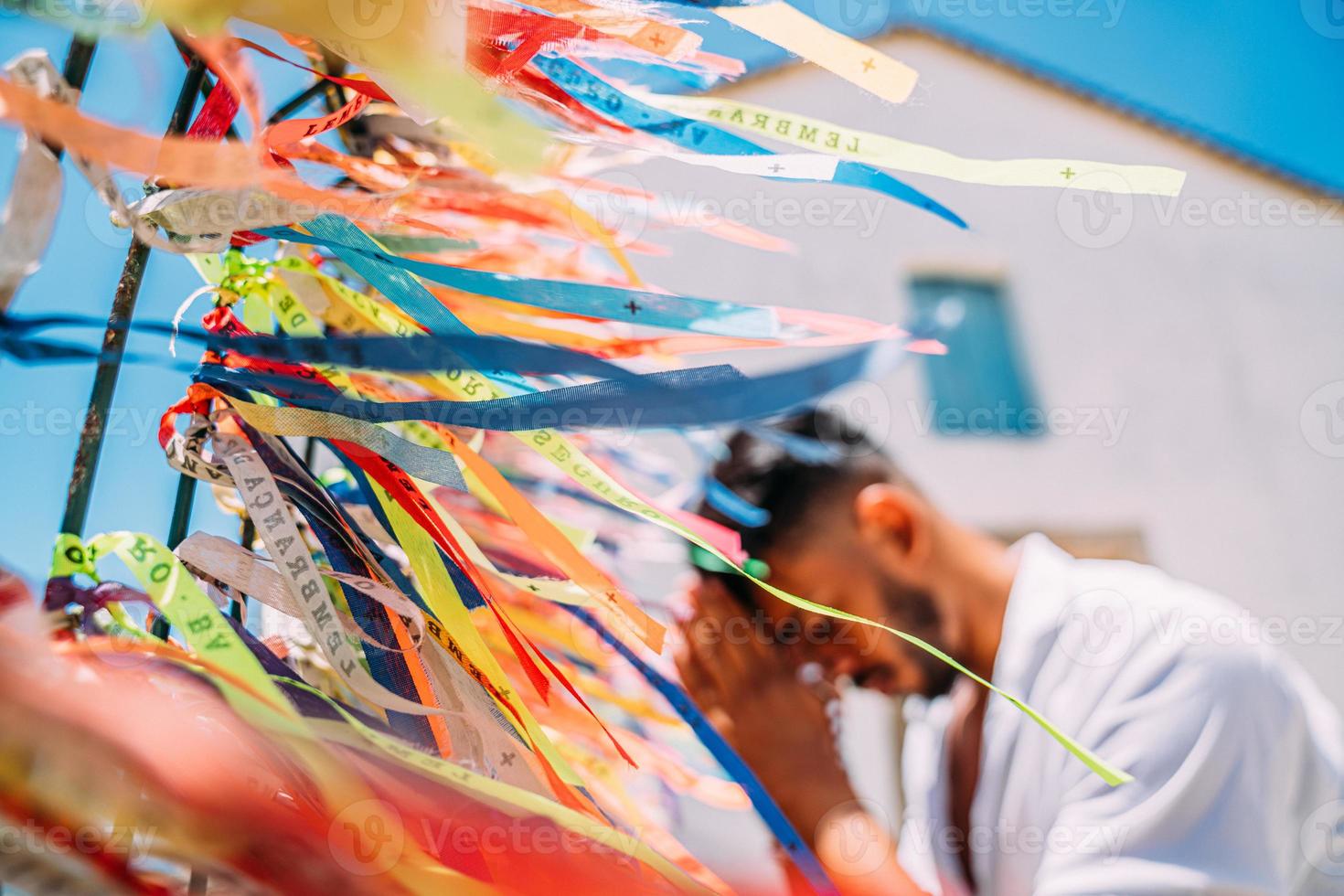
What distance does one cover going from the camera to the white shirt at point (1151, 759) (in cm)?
72

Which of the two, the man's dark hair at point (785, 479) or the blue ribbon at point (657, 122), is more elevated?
the blue ribbon at point (657, 122)

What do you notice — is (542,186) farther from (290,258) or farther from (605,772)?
(605,772)

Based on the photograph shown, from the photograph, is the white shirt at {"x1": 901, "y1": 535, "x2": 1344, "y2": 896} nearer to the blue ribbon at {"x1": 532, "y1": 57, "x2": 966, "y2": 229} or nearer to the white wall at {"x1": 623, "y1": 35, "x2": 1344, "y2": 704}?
the blue ribbon at {"x1": 532, "y1": 57, "x2": 966, "y2": 229}

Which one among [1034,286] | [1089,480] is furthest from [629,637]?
[1034,286]

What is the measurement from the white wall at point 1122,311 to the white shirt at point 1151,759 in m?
1.95

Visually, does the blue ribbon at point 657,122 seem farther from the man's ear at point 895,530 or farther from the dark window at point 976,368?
the dark window at point 976,368

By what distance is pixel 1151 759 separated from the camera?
2.51ft

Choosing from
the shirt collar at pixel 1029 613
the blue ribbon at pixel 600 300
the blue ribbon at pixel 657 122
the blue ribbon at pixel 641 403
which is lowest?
the shirt collar at pixel 1029 613

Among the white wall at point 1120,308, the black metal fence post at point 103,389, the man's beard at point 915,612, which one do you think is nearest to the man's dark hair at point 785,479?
the man's beard at point 915,612

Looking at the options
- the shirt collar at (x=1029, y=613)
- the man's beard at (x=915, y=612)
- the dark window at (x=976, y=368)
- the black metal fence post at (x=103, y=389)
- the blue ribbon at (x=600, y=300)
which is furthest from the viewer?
the dark window at (x=976, y=368)

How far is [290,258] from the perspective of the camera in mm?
600

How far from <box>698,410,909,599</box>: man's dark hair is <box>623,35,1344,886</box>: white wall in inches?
61.1

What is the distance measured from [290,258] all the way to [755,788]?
48 cm

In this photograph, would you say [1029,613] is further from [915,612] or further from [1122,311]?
[1122,311]
